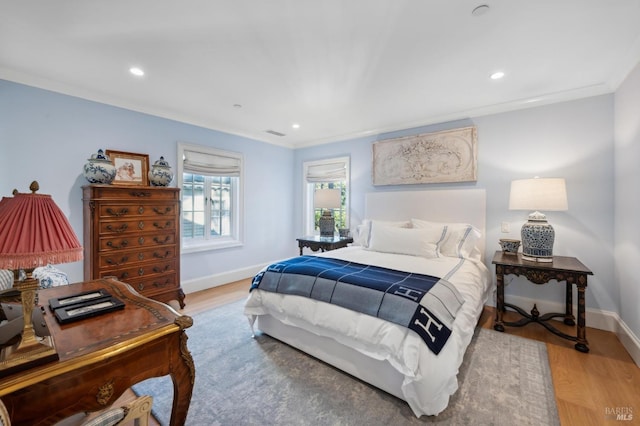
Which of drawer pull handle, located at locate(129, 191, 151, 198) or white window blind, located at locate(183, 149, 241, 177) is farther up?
white window blind, located at locate(183, 149, 241, 177)

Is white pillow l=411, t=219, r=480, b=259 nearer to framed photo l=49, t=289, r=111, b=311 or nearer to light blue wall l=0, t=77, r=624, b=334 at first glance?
light blue wall l=0, t=77, r=624, b=334

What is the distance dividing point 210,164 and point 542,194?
4005mm

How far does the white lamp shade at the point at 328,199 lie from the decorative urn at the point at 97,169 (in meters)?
2.61

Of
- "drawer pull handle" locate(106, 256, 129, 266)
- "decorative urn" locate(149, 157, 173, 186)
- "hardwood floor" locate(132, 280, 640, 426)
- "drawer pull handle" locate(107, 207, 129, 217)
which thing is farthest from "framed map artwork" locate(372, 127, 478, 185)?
"drawer pull handle" locate(106, 256, 129, 266)

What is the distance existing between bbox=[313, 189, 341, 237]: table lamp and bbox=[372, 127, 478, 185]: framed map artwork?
64 cm

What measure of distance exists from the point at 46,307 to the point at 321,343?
1.65 metres

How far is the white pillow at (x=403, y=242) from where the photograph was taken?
290 cm

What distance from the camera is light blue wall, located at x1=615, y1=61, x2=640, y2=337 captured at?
7.02 feet

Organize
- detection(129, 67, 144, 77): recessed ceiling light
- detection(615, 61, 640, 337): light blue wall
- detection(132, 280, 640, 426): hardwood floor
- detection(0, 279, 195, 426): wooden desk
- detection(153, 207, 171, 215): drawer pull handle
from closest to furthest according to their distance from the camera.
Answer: detection(0, 279, 195, 426): wooden desk
detection(132, 280, 640, 426): hardwood floor
detection(615, 61, 640, 337): light blue wall
detection(129, 67, 144, 77): recessed ceiling light
detection(153, 207, 171, 215): drawer pull handle

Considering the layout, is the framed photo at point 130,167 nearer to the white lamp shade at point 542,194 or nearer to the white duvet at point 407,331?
the white duvet at point 407,331

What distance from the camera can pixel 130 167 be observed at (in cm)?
317

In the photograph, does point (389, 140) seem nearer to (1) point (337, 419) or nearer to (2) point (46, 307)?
(1) point (337, 419)

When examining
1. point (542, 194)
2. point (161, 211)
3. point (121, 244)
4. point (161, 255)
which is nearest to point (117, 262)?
point (121, 244)

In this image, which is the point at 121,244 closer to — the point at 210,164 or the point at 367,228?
the point at 210,164
